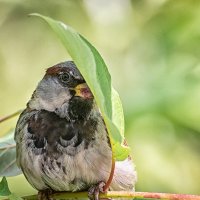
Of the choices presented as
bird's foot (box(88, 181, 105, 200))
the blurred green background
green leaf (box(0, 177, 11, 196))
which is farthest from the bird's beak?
the blurred green background

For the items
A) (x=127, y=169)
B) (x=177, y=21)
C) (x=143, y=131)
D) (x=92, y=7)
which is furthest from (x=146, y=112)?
(x=92, y=7)

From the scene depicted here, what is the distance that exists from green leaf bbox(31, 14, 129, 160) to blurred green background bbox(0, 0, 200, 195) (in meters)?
1.49

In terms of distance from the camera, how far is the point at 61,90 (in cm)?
199

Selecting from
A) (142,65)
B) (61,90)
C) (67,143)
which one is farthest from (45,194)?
(142,65)

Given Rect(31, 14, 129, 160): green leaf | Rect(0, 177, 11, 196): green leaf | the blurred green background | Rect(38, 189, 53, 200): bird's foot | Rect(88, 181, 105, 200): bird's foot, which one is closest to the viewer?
Rect(31, 14, 129, 160): green leaf

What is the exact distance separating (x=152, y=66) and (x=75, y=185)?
143 centimetres

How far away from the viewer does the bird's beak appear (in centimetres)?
191

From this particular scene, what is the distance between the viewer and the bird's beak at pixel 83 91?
1.91 m

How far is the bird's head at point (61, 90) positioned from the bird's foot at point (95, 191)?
0.22 metres

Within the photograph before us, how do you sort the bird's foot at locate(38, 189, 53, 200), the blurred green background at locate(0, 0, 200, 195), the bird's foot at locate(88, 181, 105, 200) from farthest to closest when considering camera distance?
the blurred green background at locate(0, 0, 200, 195)
the bird's foot at locate(38, 189, 53, 200)
the bird's foot at locate(88, 181, 105, 200)

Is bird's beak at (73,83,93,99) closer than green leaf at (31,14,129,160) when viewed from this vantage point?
No

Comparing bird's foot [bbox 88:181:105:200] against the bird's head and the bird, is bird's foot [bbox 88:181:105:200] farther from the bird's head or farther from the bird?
the bird's head

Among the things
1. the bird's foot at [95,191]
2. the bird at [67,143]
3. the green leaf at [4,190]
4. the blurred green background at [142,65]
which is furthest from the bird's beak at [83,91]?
the blurred green background at [142,65]

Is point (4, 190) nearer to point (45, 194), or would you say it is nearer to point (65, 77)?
point (45, 194)
